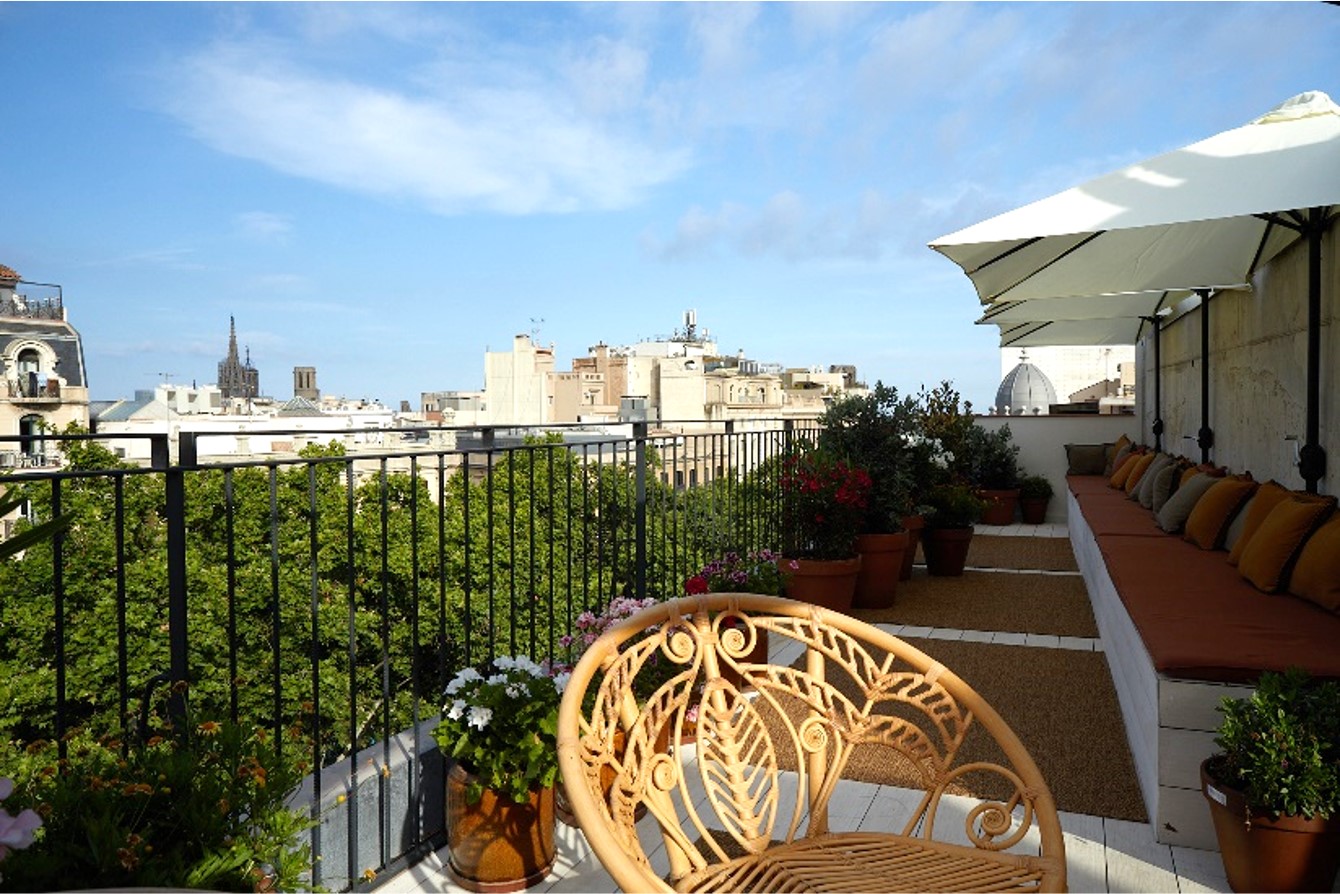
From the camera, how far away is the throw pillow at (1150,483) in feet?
21.6

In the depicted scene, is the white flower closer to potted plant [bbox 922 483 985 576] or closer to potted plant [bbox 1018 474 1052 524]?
potted plant [bbox 922 483 985 576]

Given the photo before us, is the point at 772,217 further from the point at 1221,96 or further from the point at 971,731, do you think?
the point at 971,731

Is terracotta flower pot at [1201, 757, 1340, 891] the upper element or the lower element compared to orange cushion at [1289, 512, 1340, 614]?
lower

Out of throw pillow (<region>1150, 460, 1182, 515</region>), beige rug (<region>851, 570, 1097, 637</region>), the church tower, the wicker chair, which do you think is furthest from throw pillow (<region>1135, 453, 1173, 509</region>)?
the church tower

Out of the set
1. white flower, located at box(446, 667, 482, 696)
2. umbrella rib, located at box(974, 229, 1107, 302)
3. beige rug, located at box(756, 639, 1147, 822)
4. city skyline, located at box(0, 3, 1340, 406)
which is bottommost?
beige rug, located at box(756, 639, 1147, 822)

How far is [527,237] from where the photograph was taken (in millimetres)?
48375

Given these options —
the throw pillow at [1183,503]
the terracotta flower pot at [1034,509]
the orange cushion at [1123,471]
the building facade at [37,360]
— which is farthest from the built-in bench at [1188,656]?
the building facade at [37,360]

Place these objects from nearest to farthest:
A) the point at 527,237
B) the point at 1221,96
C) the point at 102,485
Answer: the point at 1221,96 < the point at 102,485 < the point at 527,237

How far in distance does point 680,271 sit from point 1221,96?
65.4m

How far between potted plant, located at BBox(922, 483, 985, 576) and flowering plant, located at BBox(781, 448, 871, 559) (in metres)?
1.62

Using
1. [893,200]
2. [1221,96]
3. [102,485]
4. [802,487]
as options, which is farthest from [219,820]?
[893,200]

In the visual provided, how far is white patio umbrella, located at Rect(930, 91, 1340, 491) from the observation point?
10.1 ft

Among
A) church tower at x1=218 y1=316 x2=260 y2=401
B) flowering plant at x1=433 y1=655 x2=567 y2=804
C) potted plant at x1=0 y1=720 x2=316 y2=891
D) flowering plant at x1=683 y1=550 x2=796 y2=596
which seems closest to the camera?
potted plant at x1=0 y1=720 x2=316 y2=891

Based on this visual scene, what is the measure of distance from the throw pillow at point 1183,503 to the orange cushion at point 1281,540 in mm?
1544
